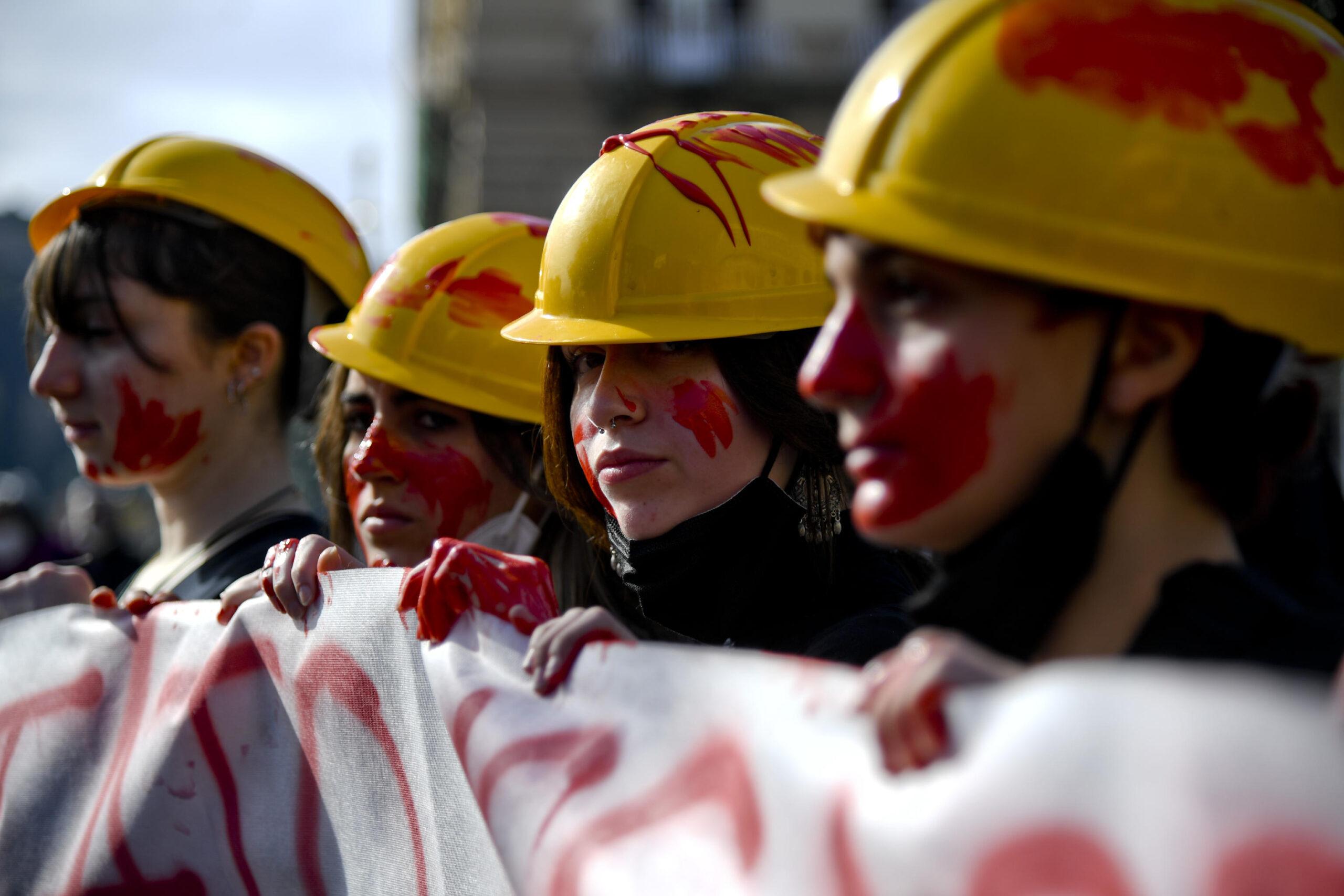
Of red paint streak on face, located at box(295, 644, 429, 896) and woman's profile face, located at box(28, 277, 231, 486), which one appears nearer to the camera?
red paint streak on face, located at box(295, 644, 429, 896)

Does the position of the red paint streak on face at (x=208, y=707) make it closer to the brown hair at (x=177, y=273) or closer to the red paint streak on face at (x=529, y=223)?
the brown hair at (x=177, y=273)

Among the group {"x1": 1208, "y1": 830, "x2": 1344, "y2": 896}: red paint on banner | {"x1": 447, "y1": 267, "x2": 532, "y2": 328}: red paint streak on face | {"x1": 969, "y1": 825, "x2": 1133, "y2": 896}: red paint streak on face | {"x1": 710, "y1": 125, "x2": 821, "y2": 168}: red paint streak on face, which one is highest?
{"x1": 710, "y1": 125, "x2": 821, "y2": 168}: red paint streak on face

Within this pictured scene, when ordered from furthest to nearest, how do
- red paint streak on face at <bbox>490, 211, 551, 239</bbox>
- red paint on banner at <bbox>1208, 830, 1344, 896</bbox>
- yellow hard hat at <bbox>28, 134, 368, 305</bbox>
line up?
yellow hard hat at <bbox>28, 134, 368, 305</bbox> < red paint streak on face at <bbox>490, 211, 551, 239</bbox> < red paint on banner at <bbox>1208, 830, 1344, 896</bbox>

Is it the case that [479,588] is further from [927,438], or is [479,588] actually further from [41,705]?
[41,705]

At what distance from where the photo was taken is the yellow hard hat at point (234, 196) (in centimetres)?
439

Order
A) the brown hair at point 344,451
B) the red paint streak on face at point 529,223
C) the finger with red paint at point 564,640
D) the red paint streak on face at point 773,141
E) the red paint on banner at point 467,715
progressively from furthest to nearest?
the red paint streak on face at point 529,223
the brown hair at point 344,451
the red paint streak on face at point 773,141
the red paint on banner at point 467,715
the finger with red paint at point 564,640

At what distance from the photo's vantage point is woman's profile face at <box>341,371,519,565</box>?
3.76 metres

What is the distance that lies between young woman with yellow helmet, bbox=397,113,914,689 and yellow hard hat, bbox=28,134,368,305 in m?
1.55

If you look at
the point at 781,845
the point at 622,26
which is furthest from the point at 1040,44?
the point at 622,26

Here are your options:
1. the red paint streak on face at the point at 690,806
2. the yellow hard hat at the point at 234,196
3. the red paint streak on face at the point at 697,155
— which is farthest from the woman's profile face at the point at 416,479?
the red paint streak on face at the point at 690,806

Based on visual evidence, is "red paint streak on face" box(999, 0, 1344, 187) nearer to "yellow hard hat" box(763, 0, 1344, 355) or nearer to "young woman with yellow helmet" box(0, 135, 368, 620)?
"yellow hard hat" box(763, 0, 1344, 355)

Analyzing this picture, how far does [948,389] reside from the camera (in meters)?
1.79

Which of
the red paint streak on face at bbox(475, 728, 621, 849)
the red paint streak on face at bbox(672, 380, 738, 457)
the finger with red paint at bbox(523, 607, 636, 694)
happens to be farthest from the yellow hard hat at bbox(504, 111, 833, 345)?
the red paint streak on face at bbox(475, 728, 621, 849)

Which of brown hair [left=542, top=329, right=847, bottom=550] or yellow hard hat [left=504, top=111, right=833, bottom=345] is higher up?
yellow hard hat [left=504, top=111, right=833, bottom=345]
